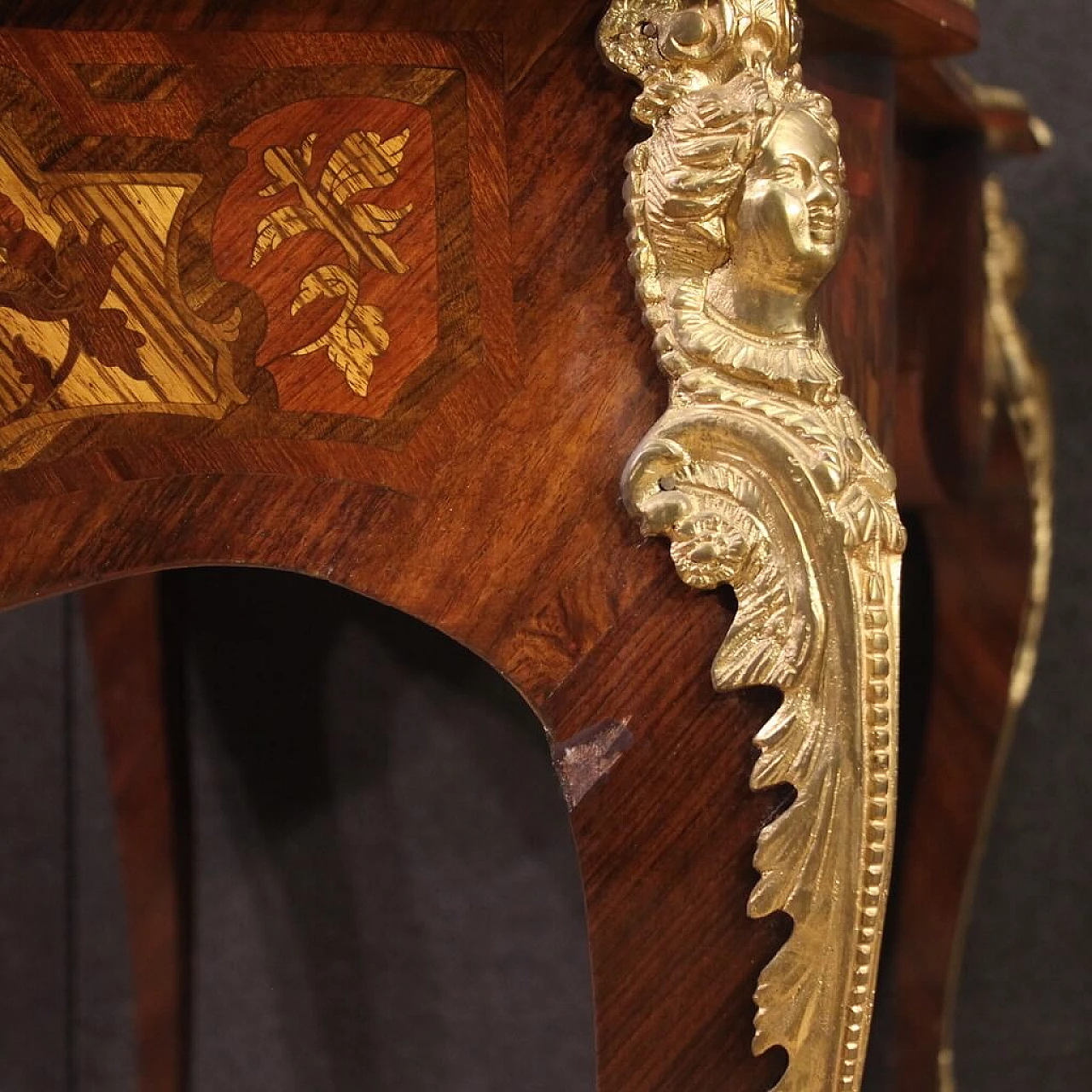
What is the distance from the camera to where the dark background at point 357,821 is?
98cm

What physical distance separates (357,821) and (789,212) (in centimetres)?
67

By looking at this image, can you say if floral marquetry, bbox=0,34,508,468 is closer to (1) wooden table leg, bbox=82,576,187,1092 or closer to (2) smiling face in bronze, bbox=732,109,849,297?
(2) smiling face in bronze, bbox=732,109,849,297

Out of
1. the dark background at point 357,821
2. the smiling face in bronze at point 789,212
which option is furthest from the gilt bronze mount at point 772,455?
the dark background at point 357,821

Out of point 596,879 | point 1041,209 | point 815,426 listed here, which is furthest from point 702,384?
point 1041,209

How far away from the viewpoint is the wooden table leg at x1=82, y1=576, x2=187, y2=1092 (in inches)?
36.3

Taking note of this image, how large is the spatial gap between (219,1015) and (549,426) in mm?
740

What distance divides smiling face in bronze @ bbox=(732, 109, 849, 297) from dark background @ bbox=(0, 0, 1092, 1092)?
58 cm

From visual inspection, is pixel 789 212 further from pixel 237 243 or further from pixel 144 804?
pixel 144 804

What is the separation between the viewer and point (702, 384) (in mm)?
425

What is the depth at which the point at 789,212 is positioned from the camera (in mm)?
417

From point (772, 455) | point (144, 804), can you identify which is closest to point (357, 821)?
point (144, 804)

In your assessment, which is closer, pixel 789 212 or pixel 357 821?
pixel 789 212

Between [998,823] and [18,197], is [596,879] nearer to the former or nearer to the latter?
[18,197]

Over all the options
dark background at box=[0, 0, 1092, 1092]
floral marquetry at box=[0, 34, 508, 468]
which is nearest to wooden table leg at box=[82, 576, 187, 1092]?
dark background at box=[0, 0, 1092, 1092]
